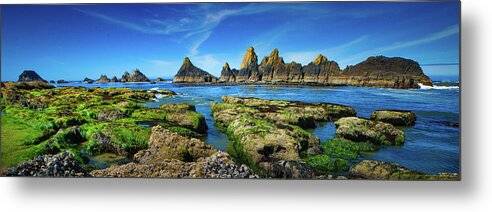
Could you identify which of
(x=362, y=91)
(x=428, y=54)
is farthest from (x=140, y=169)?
(x=428, y=54)

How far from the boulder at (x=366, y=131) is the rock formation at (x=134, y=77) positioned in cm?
123

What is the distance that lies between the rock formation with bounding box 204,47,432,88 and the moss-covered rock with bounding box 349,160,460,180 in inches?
19.1

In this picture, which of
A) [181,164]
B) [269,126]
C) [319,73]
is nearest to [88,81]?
[181,164]

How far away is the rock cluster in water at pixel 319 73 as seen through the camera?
3189mm

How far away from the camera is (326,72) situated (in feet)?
10.7

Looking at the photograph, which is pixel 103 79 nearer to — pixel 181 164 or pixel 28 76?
pixel 28 76

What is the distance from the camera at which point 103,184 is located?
132 inches

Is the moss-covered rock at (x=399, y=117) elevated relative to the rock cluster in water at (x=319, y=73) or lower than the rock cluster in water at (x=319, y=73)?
lower

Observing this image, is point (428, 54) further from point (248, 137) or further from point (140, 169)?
point (140, 169)

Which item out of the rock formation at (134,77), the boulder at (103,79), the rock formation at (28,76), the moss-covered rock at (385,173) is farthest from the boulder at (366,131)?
the rock formation at (28,76)

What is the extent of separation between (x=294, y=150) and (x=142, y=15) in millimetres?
1247

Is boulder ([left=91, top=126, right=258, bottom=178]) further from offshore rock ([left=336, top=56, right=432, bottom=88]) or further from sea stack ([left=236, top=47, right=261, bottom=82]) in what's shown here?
offshore rock ([left=336, top=56, right=432, bottom=88])

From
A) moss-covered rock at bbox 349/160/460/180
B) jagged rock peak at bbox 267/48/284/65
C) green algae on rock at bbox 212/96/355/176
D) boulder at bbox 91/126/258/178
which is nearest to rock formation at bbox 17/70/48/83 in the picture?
boulder at bbox 91/126/258/178

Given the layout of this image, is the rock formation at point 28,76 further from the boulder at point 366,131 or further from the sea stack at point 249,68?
the boulder at point 366,131
